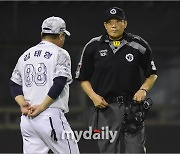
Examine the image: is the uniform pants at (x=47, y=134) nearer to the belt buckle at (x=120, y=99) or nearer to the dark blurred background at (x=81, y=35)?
the belt buckle at (x=120, y=99)

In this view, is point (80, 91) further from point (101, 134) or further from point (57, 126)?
point (57, 126)

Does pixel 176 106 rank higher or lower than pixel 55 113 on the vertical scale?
lower

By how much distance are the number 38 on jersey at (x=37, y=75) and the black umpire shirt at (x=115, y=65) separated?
636 millimetres

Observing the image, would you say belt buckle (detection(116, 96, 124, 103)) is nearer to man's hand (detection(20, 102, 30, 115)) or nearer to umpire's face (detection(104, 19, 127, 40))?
umpire's face (detection(104, 19, 127, 40))

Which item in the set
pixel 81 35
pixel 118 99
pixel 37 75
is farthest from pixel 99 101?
pixel 81 35

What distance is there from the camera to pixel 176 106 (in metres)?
8.01

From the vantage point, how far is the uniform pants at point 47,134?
4.54 m

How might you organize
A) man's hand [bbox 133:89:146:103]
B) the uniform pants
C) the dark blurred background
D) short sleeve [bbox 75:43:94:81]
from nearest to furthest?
the uniform pants < man's hand [bbox 133:89:146:103] < short sleeve [bbox 75:43:94:81] < the dark blurred background

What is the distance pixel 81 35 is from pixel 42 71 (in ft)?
11.3

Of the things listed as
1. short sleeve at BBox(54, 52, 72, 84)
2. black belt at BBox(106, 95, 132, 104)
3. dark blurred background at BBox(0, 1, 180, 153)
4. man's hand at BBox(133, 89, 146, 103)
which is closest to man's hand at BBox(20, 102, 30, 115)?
short sleeve at BBox(54, 52, 72, 84)

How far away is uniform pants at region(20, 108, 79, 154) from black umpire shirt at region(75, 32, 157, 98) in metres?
0.59

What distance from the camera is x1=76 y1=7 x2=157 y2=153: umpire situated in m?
5.03

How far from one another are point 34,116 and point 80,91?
344 centimetres

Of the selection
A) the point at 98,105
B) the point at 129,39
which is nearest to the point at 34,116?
the point at 98,105
